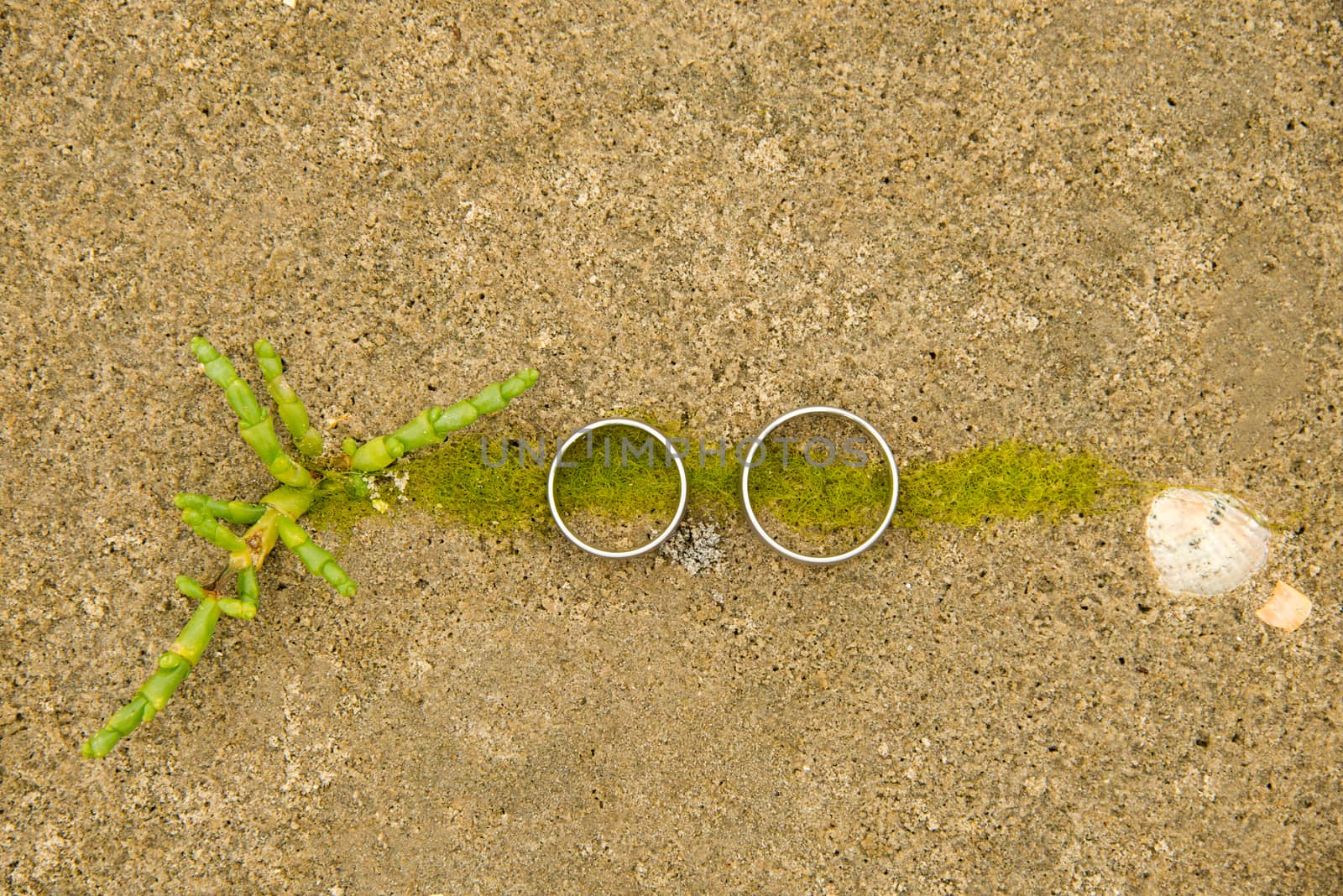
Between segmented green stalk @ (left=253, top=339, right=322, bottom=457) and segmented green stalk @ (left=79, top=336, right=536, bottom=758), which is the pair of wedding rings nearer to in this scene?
segmented green stalk @ (left=79, top=336, right=536, bottom=758)

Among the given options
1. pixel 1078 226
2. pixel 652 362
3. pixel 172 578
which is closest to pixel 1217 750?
pixel 1078 226

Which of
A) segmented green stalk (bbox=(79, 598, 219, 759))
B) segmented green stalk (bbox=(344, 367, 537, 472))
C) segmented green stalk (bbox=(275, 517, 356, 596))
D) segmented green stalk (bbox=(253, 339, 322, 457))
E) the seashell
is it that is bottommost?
the seashell

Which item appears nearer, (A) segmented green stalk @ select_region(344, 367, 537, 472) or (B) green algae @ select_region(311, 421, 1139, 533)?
(A) segmented green stalk @ select_region(344, 367, 537, 472)

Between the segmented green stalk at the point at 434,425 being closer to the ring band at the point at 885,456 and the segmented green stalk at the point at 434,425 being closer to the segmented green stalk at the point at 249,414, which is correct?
the segmented green stalk at the point at 249,414

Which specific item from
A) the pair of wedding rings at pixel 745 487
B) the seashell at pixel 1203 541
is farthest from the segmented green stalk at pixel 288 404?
the seashell at pixel 1203 541

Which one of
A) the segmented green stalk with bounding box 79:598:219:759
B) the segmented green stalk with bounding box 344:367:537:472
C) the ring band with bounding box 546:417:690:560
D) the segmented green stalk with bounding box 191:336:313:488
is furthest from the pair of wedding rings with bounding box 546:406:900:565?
the segmented green stalk with bounding box 79:598:219:759

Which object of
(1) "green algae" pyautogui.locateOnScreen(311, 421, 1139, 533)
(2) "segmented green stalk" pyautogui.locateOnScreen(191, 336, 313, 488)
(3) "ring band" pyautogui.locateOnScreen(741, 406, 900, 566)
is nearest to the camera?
(2) "segmented green stalk" pyautogui.locateOnScreen(191, 336, 313, 488)
